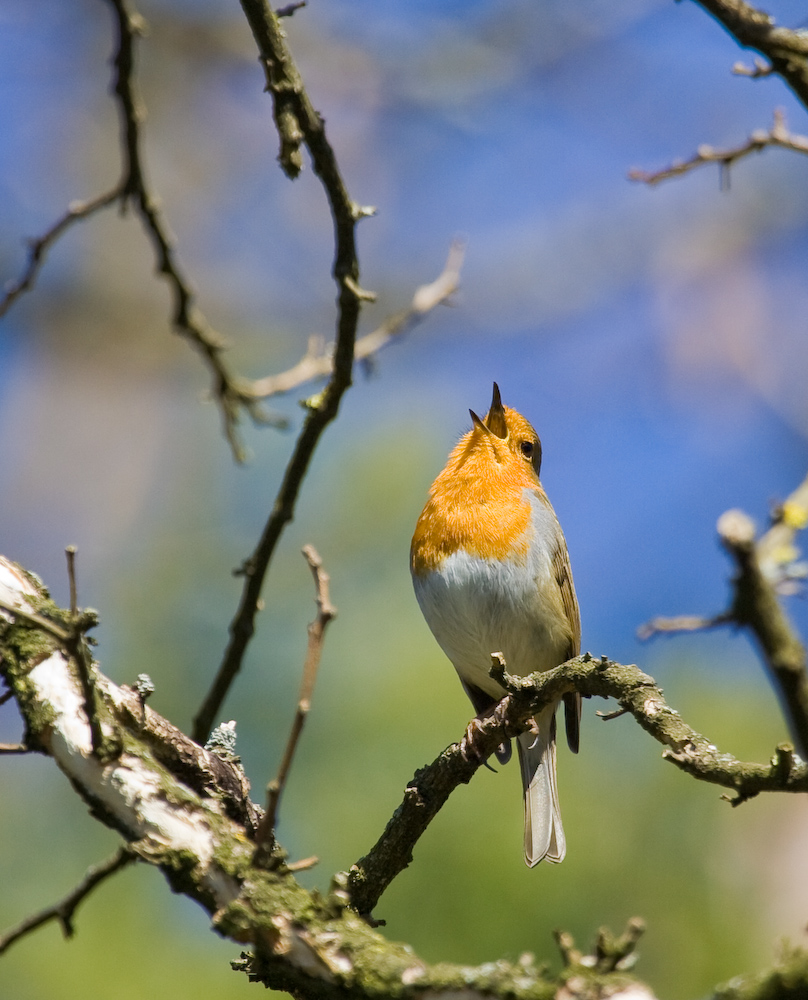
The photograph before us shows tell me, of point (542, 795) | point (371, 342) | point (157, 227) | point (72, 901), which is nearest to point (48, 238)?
point (157, 227)

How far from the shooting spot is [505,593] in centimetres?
455

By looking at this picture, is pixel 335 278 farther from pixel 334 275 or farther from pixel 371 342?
pixel 371 342

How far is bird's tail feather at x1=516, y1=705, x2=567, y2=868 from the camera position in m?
4.57

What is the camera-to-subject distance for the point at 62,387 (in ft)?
40.6

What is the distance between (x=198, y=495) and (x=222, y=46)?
5.10 meters

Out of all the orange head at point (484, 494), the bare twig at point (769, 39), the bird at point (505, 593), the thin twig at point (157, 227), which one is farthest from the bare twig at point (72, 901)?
the orange head at point (484, 494)

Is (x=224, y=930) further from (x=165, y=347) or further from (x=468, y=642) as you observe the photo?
(x=165, y=347)

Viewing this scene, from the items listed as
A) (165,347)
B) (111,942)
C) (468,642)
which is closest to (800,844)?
(468,642)

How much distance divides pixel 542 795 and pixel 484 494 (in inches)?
54.9

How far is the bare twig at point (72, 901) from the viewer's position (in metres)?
2.07

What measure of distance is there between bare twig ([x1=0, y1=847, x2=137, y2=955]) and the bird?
2.46m

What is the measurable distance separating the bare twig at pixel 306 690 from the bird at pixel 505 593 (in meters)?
2.63

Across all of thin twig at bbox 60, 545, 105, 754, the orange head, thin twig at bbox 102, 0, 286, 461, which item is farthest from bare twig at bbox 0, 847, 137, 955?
the orange head

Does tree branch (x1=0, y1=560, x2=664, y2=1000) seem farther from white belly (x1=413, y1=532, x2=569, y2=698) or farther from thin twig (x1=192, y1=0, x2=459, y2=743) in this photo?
white belly (x1=413, y1=532, x2=569, y2=698)
